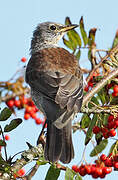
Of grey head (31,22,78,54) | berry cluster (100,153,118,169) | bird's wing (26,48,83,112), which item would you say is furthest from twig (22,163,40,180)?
grey head (31,22,78,54)

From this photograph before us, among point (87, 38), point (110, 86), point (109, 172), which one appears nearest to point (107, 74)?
point (110, 86)

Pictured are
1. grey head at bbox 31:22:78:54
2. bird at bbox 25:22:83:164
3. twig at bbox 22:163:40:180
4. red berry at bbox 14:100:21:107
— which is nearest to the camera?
twig at bbox 22:163:40:180

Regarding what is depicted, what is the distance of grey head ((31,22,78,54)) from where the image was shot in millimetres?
5957

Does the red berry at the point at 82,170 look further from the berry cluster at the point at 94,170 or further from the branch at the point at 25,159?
the branch at the point at 25,159

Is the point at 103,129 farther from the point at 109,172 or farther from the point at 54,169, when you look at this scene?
the point at 54,169

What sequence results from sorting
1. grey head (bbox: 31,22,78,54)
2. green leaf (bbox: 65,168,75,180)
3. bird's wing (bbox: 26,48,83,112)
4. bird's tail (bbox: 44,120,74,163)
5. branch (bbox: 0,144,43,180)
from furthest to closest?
grey head (bbox: 31,22,78,54) → bird's wing (bbox: 26,48,83,112) → bird's tail (bbox: 44,120,74,163) → green leaf (bbox: 65,168,75,180) → branch (bbox: 0,144,43,180)

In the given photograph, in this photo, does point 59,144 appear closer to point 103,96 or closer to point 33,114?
point 103,96

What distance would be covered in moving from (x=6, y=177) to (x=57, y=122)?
1144mm

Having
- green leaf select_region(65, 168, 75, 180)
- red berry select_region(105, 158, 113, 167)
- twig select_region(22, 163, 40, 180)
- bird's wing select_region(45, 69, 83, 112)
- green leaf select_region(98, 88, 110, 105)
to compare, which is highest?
bird's wing select_region(45, 69, 83, 112)

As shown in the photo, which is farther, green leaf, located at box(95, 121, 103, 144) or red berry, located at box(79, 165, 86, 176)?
red berry, located at box(79, 165, 86, 176)

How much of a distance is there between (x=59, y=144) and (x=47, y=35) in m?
3.12

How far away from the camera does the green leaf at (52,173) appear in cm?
255

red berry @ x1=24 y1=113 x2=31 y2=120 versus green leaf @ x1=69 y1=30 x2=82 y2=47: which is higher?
green leaf @ x1=69 y1=30 x2=82 y2=47

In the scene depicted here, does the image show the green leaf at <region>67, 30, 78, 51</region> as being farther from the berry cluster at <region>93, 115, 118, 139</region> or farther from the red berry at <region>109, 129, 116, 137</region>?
the red berry at <region>109, 129, 116, 137</region>
